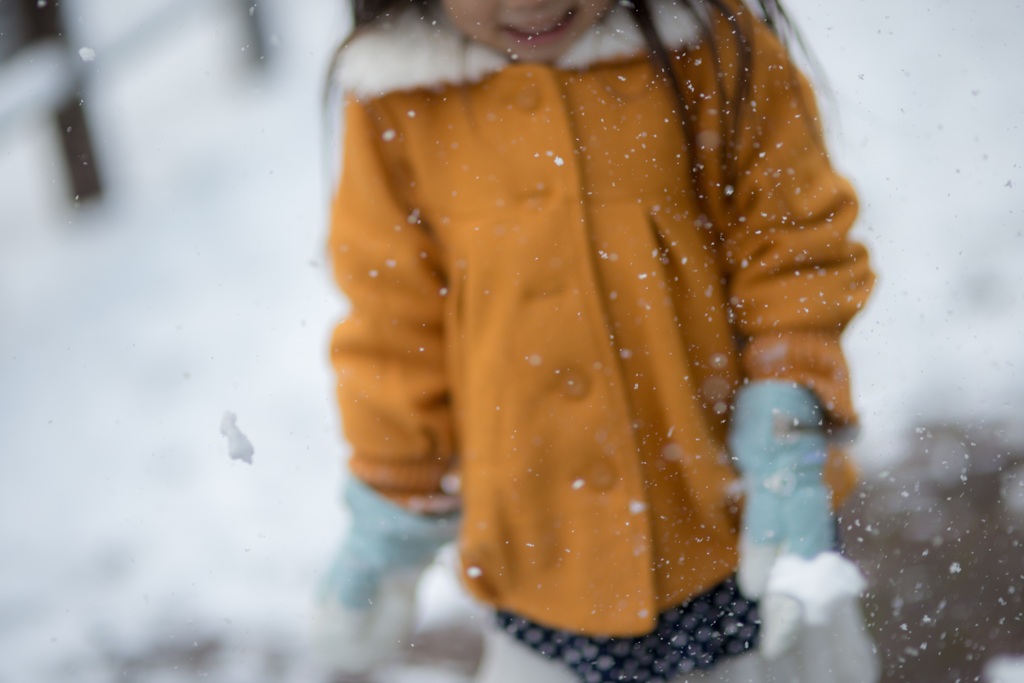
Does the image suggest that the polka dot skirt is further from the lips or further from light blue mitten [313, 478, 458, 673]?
the lips

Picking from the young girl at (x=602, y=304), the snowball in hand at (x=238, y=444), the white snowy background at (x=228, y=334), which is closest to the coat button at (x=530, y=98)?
the young girl at (x=602, y=304)

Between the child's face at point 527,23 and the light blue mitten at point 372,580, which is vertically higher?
the child's face at point 527,23

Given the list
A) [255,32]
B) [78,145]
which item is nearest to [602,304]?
[255,32]

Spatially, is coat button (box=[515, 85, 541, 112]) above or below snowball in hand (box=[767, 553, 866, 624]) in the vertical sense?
above

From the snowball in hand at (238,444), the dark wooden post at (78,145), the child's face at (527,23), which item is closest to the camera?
the child's face at (527,23)

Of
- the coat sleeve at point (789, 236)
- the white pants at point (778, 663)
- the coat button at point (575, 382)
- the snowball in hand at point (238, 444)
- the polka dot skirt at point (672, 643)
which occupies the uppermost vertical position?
the coat sleeve at point (789, 236)

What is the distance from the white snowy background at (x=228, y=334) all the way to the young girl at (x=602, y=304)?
182mm

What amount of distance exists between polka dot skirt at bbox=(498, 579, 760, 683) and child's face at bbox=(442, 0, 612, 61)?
11.6 inches

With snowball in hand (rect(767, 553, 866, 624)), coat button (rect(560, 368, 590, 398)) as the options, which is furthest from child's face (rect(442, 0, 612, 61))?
snowball in hand (rect(767, 553, 866, 624))

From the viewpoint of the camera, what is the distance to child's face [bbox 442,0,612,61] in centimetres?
49

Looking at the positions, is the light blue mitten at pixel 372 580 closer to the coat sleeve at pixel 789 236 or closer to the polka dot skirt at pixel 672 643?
the polka dot skirt at pixel 672 643

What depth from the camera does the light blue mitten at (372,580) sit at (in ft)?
1.90

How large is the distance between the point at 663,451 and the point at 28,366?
0.68m

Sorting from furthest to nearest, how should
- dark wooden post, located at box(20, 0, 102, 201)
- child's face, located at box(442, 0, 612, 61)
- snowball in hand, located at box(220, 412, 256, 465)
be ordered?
dark wooden post, located at box(20, 0, 102, 201)
snowball in hand, located at box(220, 412, 256, 465)
child's face, located at box(442, 0, 612, 61)
